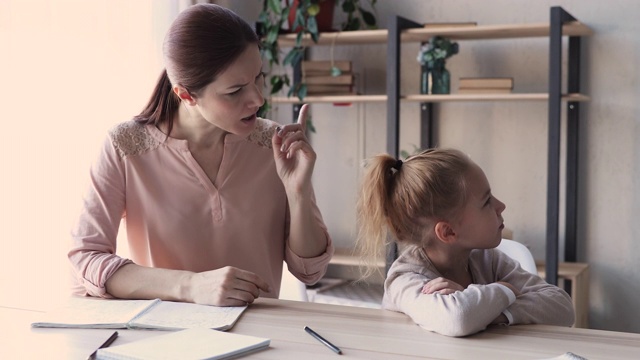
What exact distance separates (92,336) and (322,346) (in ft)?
1.22

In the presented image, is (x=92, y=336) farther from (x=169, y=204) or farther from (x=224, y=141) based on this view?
(x=224, y=141)

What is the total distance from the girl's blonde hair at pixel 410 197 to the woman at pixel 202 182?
154 millimetres

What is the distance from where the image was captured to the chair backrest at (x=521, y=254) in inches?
75.0

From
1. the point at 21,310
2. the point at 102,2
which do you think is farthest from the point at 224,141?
the point at 102,2

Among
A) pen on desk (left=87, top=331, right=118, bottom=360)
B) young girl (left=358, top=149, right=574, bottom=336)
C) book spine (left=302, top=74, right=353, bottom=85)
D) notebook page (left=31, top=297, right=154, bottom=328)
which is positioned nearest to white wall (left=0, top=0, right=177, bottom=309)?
→ notebook page (left=31, top=297, right=154, bottom=328)

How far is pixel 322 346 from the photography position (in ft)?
4.14

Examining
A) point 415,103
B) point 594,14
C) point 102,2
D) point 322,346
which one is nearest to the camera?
point 322,346

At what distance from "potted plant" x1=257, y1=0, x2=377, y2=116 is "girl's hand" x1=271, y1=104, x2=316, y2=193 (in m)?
1.82

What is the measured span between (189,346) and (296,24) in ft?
8.11

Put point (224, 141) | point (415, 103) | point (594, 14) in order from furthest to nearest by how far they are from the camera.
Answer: point (415, 103) < point (594, 14) < point (224, 141)

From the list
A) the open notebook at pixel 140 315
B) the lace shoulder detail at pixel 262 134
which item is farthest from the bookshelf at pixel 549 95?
the open notebook at pixel 140 315

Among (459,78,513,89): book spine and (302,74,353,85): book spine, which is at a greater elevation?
(302,74,353,85): book spine

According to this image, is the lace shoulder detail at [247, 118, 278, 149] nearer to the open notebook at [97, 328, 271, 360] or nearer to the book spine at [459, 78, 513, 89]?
the open notebook at [97, 328, 271, 360]

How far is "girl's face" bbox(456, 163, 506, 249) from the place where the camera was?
1.59m
